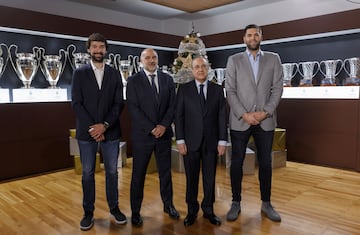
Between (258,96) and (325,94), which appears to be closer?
(258,96)

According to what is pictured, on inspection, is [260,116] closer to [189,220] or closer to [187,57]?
[189,220]

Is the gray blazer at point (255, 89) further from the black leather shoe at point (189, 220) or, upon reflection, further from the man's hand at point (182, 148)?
the black leather shoe at point (189, 220)

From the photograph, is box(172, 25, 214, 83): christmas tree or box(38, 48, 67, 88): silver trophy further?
box(38, 48, 67, 88): silver trophy

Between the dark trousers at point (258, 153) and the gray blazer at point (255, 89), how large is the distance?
46 mm

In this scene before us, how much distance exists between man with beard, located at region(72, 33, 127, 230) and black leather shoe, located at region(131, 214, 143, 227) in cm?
7

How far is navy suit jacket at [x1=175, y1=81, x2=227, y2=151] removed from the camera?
7.05ft

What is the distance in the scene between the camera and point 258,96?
2324 mm

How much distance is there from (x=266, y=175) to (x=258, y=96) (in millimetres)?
600

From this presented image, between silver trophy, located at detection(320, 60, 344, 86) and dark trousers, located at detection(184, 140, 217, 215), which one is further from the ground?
silver trophy, located at detection(320, 60, 344, 86)

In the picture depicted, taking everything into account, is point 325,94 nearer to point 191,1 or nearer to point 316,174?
point 316,174

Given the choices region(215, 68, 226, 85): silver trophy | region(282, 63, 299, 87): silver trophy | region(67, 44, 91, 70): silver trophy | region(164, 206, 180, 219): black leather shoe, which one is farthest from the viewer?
region(215, 68, 226, 85): silver trophy

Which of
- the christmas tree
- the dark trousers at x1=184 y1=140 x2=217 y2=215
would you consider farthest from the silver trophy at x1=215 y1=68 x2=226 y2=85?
the dark trousers at x1=184 y1=140 x2=217 y2=215

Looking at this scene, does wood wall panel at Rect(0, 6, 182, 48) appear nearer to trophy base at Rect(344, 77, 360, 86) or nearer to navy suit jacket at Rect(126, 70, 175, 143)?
navy suit jacket at Rect(126, 70, 175, 143)

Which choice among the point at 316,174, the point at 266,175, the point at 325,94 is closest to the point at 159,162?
the point at 266,175
